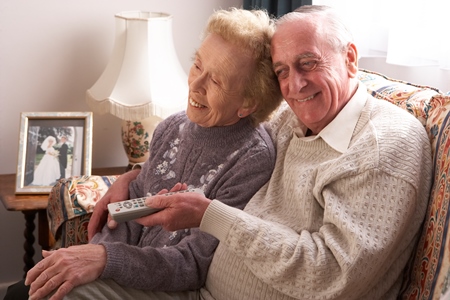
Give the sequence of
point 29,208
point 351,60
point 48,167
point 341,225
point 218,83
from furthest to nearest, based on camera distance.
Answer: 1. point 48,167
2. point 29,208
3. point 218,83
4. point 351,60
5. point 341,225

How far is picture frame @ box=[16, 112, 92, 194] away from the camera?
2.50m

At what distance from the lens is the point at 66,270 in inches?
63.1

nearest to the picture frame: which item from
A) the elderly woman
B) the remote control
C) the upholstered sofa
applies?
the elderly woman

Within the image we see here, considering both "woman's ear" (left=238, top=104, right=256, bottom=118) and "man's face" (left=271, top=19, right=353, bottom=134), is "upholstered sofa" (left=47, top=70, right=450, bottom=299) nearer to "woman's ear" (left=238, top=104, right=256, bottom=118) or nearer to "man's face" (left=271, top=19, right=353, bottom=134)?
"man's face" (left=271, top=19, right=353, bottom=134)

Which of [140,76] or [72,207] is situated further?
[140,76]

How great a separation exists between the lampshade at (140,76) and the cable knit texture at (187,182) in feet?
1.74

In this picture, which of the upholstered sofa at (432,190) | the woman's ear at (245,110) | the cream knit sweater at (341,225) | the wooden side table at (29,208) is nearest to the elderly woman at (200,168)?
the woman's ear at (245,110)

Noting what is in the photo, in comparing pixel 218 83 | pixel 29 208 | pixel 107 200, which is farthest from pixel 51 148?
pixel 218 83

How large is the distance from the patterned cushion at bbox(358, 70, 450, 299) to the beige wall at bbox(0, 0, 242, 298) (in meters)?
1.54

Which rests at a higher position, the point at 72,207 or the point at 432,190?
the point at 432,190

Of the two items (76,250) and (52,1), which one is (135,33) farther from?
(76,250)

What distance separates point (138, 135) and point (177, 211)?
111cm

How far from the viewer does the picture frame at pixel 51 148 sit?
8.21 ft

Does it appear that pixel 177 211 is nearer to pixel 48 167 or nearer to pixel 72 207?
pixel 72 207
